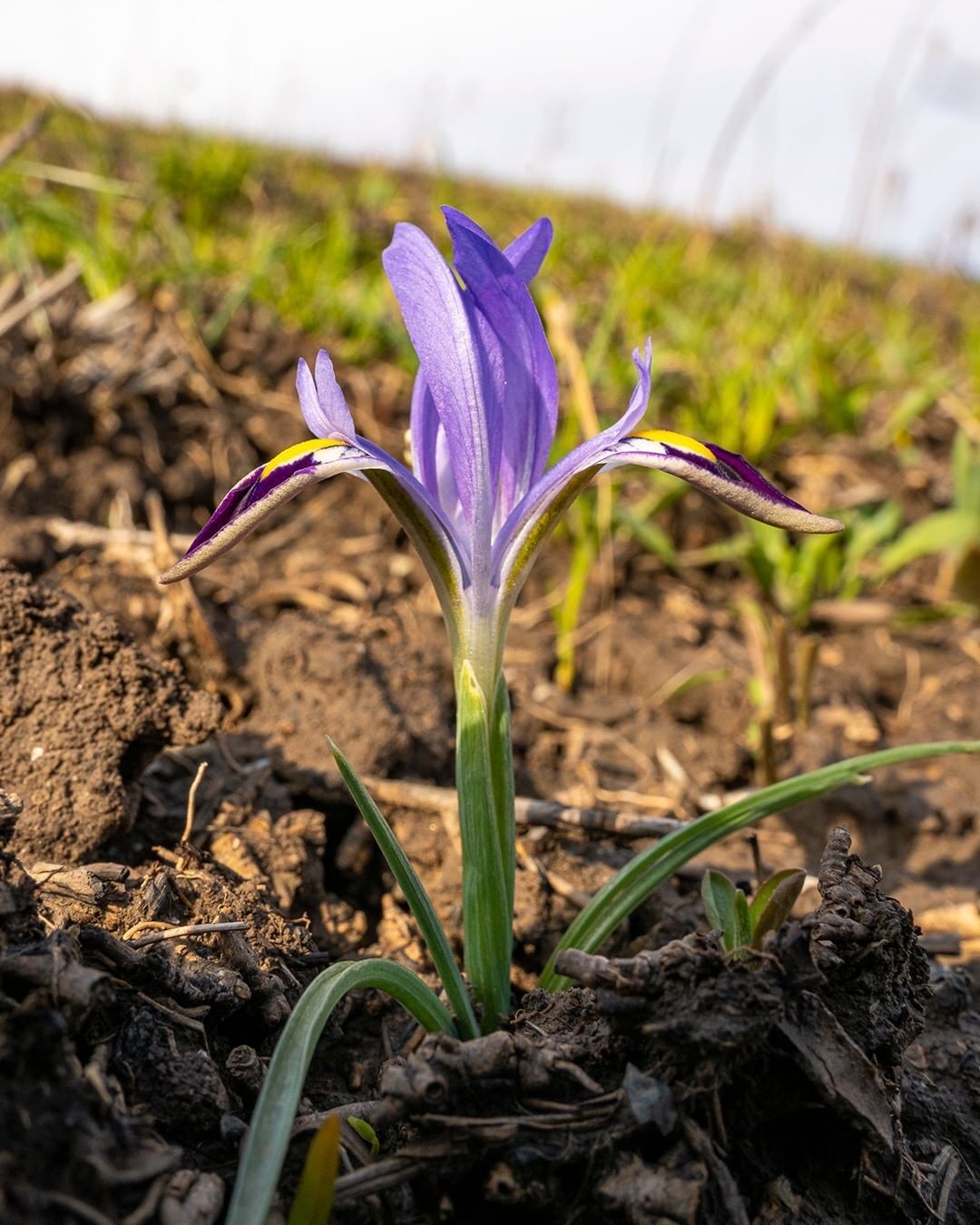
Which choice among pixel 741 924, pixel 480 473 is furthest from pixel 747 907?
pixel 480 473

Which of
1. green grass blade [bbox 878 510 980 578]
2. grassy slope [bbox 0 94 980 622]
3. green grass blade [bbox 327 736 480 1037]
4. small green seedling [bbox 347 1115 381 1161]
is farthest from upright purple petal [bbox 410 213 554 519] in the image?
green grass blade [bbox 878 510 980 578]

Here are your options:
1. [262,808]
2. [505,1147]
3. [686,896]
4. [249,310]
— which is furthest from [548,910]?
[249,310]

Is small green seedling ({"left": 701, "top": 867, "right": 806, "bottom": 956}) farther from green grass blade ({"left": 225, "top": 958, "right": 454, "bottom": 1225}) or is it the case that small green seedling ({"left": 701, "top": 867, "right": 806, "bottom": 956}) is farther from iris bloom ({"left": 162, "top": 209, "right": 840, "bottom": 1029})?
green grass blade ({"left": 225, "top": 958, "right": 454, "bottom": 1225})

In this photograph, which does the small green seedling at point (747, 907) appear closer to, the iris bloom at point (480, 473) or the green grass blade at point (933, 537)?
the iris bloom at point (480, 473)

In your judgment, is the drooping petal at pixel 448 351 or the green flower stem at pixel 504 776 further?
the green flower stem at pixel 504 776

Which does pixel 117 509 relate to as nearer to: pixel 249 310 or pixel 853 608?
pixel 249 310

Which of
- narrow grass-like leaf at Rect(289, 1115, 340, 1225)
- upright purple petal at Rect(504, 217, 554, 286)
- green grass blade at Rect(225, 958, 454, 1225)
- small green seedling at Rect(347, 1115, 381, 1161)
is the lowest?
small green seedling at Rect(347, 1115, 381, 1161)

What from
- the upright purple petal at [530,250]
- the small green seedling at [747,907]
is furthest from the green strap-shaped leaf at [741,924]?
the upright purple petal at [530,250]
